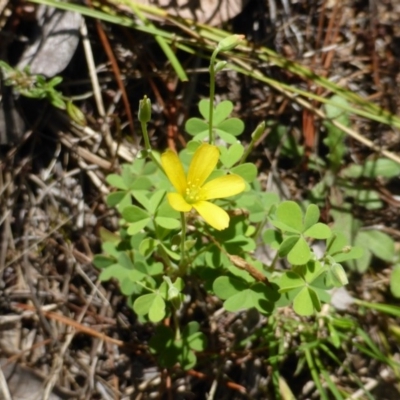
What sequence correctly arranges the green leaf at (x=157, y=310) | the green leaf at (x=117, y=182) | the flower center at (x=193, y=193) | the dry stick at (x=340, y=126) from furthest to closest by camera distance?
1. the dry stick at (x=340, y=126)
2. the green leaf at (x=117, y=182)
3. the green leaf at (x=157, y=310)
4. the flower center at (x=193, y=193)

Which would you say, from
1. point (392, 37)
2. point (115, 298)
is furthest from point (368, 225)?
point (115, 298)

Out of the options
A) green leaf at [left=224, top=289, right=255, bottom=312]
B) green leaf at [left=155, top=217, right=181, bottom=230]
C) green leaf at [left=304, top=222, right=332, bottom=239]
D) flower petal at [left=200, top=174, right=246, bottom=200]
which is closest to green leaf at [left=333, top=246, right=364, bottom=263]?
green leaf at [left=304, top=222, right=332, bottom=239]

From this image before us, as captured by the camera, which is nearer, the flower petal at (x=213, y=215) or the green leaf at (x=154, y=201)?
the flower petal at (x=213, y=215)

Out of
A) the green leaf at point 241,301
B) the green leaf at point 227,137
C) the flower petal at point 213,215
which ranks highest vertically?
the green leaf at point 227,137

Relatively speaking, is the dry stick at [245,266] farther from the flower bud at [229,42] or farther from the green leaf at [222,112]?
the flower bud at [229,42]

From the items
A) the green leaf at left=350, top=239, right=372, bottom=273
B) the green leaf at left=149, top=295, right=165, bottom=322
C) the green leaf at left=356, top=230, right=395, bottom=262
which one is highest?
the green leaf at left=149, top=295, right=165, bottom=322

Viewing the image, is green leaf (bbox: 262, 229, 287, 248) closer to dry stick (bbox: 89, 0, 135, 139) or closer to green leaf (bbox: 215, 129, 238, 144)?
green leaf (bbox: 215, 129, 238, 144)

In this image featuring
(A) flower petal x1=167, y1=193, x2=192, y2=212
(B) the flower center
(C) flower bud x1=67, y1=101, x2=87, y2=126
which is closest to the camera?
(A) flower petal x1=167, y1=193, x2=192, y2=212

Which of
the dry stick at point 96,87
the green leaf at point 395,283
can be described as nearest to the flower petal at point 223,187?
the dry stick at point 96,87

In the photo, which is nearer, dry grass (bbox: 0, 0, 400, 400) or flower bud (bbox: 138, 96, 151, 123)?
flower bud (bbox: 138, 96, 151, 123)
